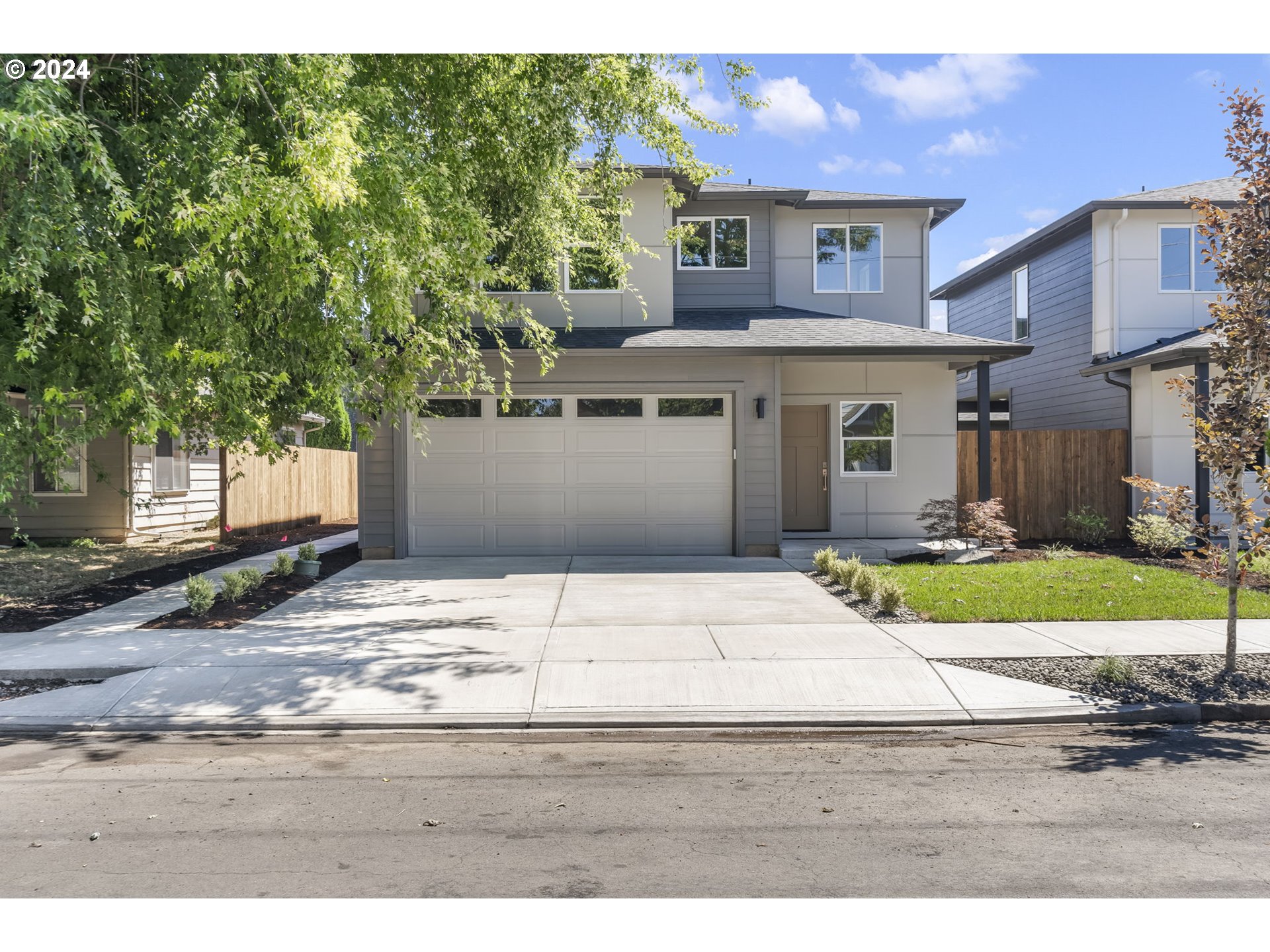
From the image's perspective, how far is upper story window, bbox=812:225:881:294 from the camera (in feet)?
53.9

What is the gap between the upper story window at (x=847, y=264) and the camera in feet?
53.9

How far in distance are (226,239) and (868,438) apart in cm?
1136

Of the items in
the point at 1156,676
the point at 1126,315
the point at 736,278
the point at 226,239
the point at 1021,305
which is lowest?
the point at 1156,676

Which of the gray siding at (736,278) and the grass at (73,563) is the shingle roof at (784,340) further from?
the grass at (73,563)

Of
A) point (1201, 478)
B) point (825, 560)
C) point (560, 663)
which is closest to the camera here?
point (560, 663)

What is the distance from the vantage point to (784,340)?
13.0 metres

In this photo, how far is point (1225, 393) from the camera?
643 cm

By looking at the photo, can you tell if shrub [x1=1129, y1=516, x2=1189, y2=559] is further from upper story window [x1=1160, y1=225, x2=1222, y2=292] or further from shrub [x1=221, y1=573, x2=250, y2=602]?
shrub [x1=221, y1=573, x2=250, y2=602]

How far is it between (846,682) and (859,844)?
2.54m

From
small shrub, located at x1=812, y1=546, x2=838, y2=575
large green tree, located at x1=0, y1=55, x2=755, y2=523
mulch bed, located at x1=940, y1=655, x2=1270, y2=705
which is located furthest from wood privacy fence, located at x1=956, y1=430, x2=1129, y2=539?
large green tree, located at x1=0, y1=55, x2=755, y2=523

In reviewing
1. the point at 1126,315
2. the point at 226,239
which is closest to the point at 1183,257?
the point at 1126,315

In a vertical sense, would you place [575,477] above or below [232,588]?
above

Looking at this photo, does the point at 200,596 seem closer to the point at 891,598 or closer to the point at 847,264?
the point at 891,598

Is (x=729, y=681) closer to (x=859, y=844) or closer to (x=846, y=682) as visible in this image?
(x=846, y=682)
